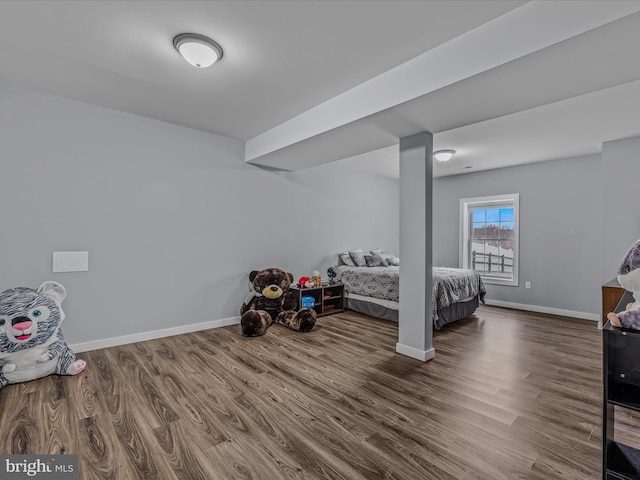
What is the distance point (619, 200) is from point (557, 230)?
3.46 feet

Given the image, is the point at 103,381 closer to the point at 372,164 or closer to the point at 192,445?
the point at 192,445

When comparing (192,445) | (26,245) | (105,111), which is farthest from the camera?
(105,111)

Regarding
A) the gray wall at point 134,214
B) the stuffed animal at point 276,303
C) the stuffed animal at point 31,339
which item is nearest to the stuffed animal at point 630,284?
the stuffed animal at point 276,303

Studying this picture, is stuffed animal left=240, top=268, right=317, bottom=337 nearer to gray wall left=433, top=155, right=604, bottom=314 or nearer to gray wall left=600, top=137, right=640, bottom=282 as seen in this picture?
gray wall left=433, top=155, right=604, bottom=314

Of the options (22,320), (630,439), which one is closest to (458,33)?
(630,439)

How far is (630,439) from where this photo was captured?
6.04 ft

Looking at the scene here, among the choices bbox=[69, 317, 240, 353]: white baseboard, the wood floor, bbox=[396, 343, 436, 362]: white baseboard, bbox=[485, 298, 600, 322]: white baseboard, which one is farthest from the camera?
bbox=[485, 298, 600, 322]: white baseboard

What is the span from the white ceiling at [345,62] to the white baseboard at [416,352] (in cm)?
219

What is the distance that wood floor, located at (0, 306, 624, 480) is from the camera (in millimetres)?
1602

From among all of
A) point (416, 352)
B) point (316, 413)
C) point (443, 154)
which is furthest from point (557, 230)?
point (316, 413)

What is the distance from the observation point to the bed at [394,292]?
401 centimetres

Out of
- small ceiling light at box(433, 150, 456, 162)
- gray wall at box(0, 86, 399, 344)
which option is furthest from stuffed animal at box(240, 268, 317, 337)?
small ceiling light at box(433, 150, 456, 162)

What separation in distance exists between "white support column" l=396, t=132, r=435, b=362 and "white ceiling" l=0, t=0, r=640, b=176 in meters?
0.28

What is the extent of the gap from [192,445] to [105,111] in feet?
11.0
